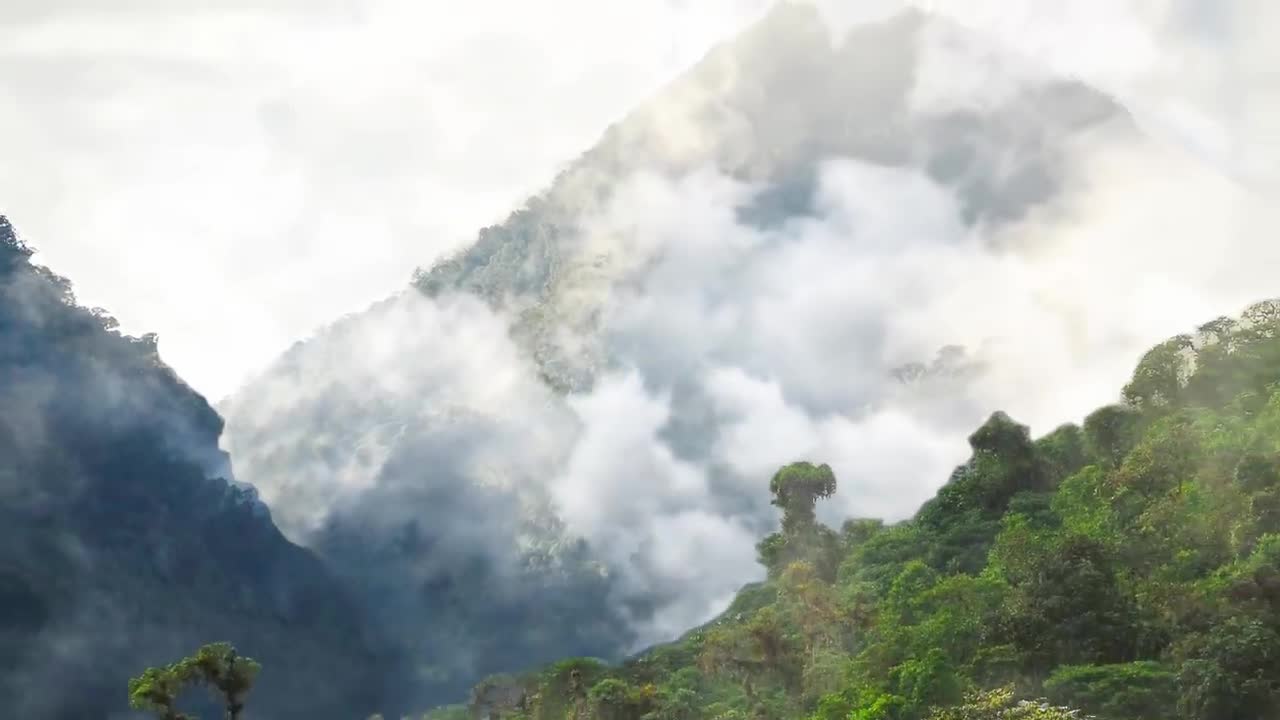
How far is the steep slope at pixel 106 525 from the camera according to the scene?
94125 millimetres

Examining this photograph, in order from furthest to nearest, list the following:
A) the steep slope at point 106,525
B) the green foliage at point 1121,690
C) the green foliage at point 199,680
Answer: the steep slope at point 106,525
the green foliage at point 199,680
the green foliage at point 1121,690

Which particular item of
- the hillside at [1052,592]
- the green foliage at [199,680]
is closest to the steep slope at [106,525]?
the hillside at [1052,592]

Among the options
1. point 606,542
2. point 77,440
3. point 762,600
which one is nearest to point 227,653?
point 77,440

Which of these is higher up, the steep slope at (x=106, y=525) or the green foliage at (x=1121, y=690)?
the steep slope at (x=106, y=525)

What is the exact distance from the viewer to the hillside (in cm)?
4772

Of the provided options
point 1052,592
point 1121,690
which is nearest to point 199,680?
point 1052,592

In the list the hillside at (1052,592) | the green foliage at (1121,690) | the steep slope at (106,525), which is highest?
the steep slope at (106,525)

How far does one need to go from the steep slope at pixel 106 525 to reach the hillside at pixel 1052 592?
3069cm

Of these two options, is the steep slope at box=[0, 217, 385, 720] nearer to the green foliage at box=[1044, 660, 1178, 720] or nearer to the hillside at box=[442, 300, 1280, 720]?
the hillside at box=[442, 300, 1280, 720]

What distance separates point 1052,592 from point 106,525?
8017 cm

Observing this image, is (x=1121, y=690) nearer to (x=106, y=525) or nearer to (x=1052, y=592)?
(x=1052, y=592)

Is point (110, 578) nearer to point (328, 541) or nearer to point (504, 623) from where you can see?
point (328, 541)

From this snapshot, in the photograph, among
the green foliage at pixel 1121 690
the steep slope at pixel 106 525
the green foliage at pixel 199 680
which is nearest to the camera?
the green foliage at pixel 1121 690

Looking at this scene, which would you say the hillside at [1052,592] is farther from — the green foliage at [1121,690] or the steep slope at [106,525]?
the steep slope at [106,525]
